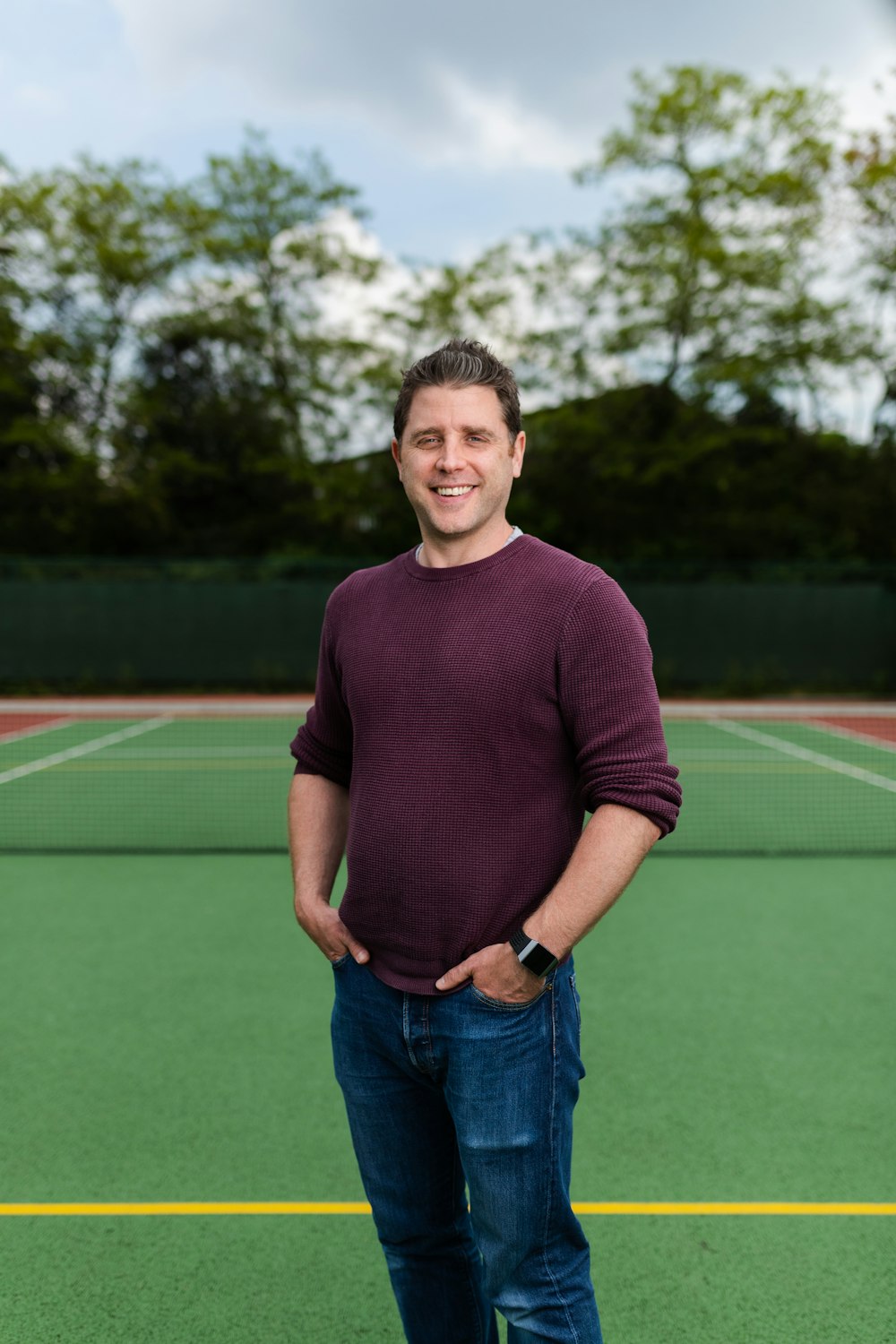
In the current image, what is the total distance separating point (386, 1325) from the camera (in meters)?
2.57

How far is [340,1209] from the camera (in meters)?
3.05

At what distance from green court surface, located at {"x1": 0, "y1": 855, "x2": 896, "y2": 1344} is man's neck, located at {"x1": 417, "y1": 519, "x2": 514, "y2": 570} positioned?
1.82 m

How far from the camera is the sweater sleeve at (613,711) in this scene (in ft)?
5.52

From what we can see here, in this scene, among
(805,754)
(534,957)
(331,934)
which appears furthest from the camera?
(805,754)

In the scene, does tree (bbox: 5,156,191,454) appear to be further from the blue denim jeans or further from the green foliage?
the blue denim jeans

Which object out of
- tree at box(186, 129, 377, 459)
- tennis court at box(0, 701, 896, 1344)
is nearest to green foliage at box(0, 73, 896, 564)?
tree at box(186, 129, 377, 459)

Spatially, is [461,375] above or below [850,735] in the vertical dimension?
above

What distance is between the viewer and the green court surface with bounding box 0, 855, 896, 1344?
8.68 feet

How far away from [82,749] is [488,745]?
11.8 metres

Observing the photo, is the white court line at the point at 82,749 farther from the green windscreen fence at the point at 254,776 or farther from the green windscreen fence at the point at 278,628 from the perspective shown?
the green windscreen fence at the point at 278,628

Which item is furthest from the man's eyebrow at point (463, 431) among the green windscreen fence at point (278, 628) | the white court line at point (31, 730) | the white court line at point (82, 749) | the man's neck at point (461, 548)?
the green windscreen fence at point (278, 628)

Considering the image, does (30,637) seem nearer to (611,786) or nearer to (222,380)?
(222,380)

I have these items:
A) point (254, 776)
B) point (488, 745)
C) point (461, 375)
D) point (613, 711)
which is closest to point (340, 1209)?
point (488, 745)

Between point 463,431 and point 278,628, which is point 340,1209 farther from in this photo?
point 278,628
